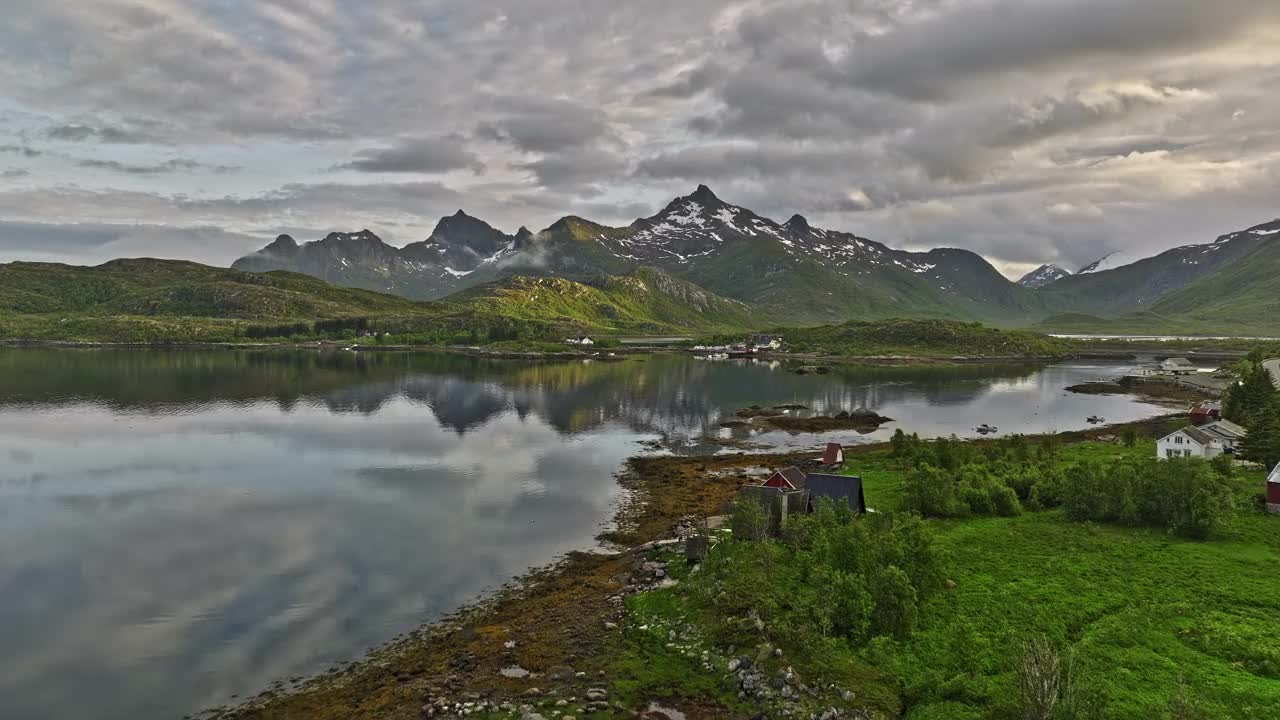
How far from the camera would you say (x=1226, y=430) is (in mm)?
76250

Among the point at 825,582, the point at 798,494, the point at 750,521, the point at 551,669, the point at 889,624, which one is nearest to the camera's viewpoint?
the point at 889,624

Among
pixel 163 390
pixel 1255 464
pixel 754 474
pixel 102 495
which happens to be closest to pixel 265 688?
pixel 102 495

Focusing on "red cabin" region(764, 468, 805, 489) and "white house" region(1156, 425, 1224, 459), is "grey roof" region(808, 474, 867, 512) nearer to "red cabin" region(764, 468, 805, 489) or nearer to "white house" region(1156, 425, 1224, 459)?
"red cabin" region(764, 468, 805, 489)

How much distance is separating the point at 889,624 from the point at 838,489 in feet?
66.7

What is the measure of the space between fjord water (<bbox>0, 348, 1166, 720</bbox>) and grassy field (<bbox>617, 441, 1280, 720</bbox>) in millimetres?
20505

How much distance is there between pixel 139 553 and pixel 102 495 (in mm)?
22857

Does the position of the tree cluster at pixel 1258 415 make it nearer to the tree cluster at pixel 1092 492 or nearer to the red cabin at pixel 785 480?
the tree cluster at pixel 1092 492

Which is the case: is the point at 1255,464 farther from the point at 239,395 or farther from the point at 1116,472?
the point at 239,395

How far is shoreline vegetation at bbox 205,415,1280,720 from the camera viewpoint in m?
28.7

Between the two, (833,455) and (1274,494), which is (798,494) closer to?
(833,455)

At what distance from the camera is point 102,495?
69812 mm

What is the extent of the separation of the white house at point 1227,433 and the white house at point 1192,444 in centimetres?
116

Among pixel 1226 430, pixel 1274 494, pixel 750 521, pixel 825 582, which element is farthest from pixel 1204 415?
pixel 825 582

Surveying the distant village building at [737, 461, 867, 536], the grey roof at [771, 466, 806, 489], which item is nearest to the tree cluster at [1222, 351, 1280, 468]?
the distant village building at [737, 461, 867, 536]
